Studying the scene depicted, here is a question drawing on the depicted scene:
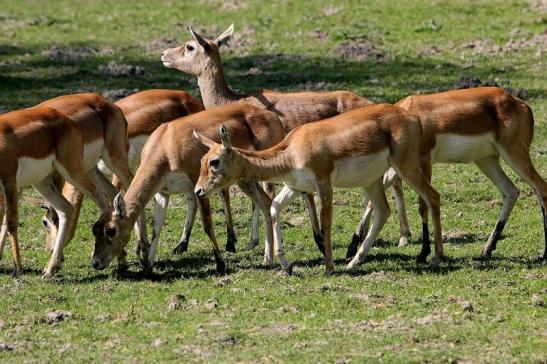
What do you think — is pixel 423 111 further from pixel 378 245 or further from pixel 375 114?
pixel 378 245

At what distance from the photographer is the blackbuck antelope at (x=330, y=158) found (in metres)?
11.1

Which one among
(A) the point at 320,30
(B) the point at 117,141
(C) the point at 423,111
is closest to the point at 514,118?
(C) the point at 423,111

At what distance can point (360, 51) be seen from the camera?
70.7ft

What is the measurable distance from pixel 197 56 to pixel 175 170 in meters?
4.08

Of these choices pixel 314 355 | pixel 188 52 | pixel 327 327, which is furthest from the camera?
pixel 188 52

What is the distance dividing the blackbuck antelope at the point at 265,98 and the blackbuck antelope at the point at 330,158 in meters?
0.95

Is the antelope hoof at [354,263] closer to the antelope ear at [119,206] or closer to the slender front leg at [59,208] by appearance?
the antelope ear at [119,206]

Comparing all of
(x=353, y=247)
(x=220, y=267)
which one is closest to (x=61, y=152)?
(x=220, y=267)

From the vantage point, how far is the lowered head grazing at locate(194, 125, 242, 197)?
1116cm

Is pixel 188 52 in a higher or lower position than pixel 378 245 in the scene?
higher

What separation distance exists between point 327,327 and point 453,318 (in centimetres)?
98

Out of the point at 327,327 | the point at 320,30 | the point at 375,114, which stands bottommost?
the point at 320,30

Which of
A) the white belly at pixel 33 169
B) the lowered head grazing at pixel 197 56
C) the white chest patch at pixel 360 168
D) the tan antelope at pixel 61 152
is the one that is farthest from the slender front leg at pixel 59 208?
the lowered head grazing at pixel 197 56

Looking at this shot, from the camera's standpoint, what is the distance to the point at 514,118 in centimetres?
1193
